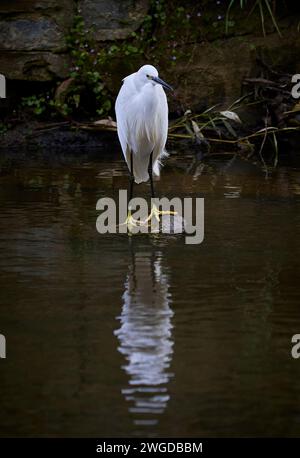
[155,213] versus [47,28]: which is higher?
[47,28]

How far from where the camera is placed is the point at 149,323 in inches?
166

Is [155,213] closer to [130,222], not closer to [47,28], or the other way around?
[130,222]

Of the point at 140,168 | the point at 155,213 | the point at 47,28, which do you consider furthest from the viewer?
the point at 47,28

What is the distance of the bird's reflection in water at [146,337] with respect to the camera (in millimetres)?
3377

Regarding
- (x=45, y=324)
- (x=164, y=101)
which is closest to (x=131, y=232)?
(x=164, y=101)

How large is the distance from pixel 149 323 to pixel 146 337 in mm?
204

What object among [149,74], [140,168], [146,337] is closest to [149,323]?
[146,337]

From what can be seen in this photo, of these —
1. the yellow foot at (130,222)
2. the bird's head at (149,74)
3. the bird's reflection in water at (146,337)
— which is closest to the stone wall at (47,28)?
the bird's head at (149,74)

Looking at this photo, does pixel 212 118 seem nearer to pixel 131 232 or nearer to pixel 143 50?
pixel 143 50

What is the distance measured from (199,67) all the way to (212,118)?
672mm

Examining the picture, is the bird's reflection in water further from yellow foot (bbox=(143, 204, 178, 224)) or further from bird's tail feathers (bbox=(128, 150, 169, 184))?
bird's tail feathers (bbox=(128, 150, 169, 184))

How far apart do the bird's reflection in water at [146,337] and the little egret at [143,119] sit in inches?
50.9
